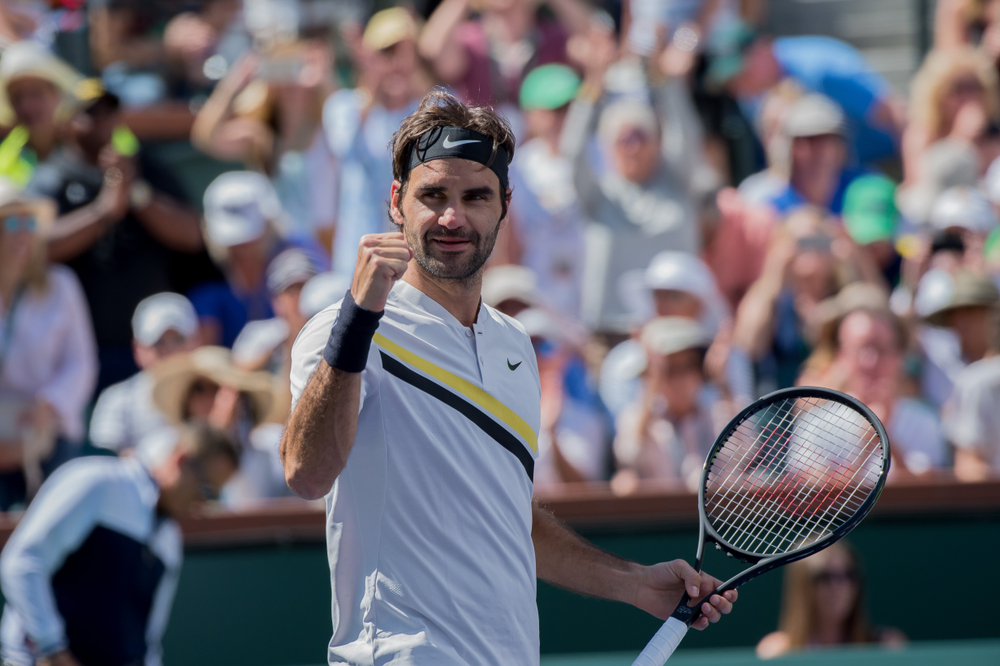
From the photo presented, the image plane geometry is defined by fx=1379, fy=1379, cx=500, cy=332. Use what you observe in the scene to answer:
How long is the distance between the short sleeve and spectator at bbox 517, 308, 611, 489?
10.6 ft

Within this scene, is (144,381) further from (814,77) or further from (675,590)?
(814,77)

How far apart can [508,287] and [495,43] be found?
2.11 meters

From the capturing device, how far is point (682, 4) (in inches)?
303

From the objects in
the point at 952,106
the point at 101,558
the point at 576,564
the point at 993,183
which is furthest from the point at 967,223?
the point at 576,564

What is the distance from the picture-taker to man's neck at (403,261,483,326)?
2.69 meters

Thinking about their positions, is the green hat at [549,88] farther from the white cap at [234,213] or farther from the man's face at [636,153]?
the white cap at [234,213]

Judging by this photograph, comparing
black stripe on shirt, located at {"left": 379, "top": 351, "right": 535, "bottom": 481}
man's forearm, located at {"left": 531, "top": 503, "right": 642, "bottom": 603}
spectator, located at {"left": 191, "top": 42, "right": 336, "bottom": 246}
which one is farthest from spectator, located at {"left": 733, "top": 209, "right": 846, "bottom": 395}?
black stripe on shirt, located at {"left": 379, "top": 351, "right": 535, "bottom": 481}

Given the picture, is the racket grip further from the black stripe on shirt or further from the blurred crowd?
the blurred crowd

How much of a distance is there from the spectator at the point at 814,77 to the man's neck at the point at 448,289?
527 centimetres

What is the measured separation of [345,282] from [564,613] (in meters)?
1.76

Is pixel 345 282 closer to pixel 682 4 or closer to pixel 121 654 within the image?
pixel 121 654

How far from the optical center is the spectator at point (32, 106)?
6805 mm

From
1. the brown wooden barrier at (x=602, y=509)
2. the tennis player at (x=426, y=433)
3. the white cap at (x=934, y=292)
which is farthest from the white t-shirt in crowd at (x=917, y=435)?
the tennis player at (x=426, y=433)

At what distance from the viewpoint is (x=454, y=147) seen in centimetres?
265
